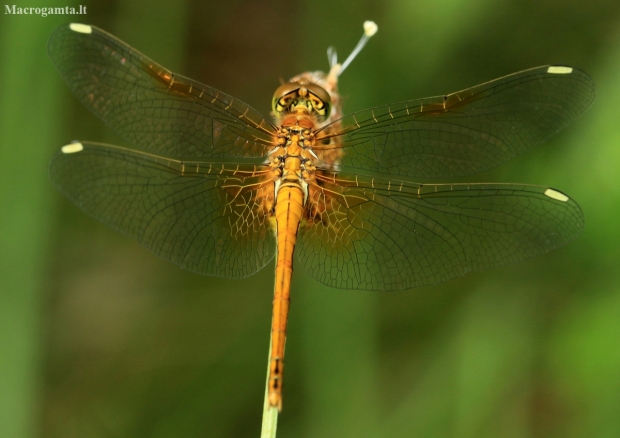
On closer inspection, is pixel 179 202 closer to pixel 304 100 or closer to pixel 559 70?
pixel 304 100

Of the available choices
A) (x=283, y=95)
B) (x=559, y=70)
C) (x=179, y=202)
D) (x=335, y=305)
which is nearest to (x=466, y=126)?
(x=559, y=70)

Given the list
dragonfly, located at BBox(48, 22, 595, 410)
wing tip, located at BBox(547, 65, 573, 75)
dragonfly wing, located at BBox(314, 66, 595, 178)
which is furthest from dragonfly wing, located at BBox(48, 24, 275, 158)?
wing tip, located at BBox(547, 65, 573, 75)

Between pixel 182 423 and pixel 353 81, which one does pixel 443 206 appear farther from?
pixel 182 423

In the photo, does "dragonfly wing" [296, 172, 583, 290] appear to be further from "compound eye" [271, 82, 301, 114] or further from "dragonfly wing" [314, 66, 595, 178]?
"compound eye" [271, 82, 301, 114]

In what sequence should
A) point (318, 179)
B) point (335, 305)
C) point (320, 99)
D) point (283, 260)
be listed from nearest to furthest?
point (283, 260) → point (318, 179) → point (320, 99) → point (335, 305)

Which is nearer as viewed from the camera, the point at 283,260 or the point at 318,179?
the point at 283,260

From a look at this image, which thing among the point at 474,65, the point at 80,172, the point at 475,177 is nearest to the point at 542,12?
the point at 474,65
